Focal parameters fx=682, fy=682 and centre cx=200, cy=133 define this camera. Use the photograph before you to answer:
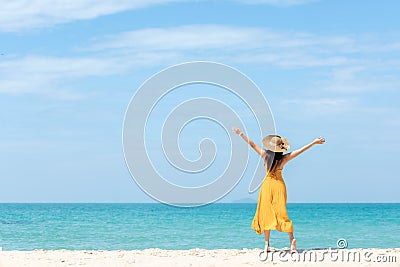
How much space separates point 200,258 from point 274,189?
177 cm

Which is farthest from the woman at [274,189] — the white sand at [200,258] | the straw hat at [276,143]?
the white sand at [200,258]

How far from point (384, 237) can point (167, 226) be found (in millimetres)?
11905

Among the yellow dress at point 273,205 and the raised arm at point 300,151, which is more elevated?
the raised arm at point 300,151

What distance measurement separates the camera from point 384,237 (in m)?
29.0

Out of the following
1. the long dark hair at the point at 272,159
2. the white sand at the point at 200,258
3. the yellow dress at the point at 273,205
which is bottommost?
the white sand at the point at 200,258

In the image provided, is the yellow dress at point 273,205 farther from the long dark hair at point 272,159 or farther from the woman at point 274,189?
the long dark hair at point 272,159

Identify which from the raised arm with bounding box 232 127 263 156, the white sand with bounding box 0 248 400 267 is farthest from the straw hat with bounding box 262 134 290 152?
the white sand with bounding box 0 248 400 267

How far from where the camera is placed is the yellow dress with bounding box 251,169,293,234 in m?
11.5

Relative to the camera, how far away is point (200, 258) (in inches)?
466

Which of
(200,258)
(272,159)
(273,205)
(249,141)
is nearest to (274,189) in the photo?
(273,205)

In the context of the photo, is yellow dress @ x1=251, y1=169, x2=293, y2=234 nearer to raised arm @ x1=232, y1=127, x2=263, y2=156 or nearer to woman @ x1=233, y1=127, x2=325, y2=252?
woman @ x1=233, y1=127, x2=325, y2=252

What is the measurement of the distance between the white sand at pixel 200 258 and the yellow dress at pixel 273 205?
545 mm

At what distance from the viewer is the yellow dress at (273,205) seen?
453 inches

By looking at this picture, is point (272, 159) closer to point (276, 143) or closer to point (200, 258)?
point (276, 143)
